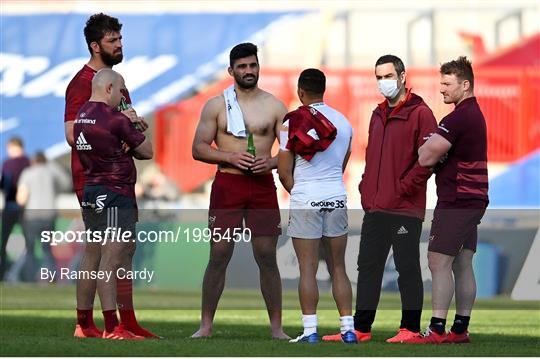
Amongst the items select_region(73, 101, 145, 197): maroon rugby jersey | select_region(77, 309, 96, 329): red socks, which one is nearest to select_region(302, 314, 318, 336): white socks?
select_region(73, 101, 145, 197): maroon rugby jersey

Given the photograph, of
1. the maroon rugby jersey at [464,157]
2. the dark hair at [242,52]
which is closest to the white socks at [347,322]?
the maroon rugby jersey at [464,157]

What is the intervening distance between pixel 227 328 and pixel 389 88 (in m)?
2.88

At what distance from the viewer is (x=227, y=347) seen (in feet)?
33.2

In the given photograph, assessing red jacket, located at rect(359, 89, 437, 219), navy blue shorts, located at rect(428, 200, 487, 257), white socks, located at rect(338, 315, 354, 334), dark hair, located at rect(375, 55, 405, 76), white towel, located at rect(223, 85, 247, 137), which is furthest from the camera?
white towel, located at rect(223, 85, 247, 137)

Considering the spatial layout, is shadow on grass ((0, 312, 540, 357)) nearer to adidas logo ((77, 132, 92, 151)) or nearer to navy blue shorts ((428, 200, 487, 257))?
navy blue shorts ((428, 200, 487, 257))

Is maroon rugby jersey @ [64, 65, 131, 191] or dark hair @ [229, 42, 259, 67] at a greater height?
dark hair @ [229, 42, 259, 67]

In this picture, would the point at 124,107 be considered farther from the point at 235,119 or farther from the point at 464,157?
the point at 464,157

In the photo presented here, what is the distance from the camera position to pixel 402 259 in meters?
10.9

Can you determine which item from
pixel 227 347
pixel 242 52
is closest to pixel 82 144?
pixel 242 52

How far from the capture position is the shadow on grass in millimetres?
9711

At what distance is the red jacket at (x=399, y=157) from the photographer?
35.6 feet

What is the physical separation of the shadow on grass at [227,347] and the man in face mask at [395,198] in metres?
0.33

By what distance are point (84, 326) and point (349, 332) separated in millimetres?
→ 1880

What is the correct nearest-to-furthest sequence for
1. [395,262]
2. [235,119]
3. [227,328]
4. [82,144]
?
[82,144] < [395,262] < [235,119] < [227,328]
